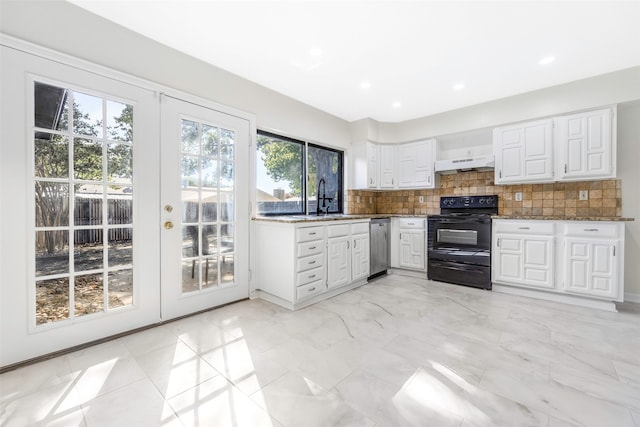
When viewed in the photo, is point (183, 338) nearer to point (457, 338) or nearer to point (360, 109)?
point (457, 338)

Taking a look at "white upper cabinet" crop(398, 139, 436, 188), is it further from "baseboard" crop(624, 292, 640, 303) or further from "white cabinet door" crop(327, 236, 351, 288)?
"baseboard" crop(624, 292, 640, 303)

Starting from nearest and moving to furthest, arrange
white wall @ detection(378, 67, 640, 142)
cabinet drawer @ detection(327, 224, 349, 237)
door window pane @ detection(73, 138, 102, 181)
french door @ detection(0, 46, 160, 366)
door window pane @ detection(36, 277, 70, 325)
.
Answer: french door @ detection(0, 46, 160, 366)
door window pane @ detection(36, 277, 70, 325)
door window pane @ detection(73, 138, 102, 181)
white wall @ detection(378, 67, 640, 142)
cabinet drawer @ detection(327, 224, 349, 237)

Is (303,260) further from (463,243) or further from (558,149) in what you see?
(558,149)

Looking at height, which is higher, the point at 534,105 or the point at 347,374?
the point at 534,105

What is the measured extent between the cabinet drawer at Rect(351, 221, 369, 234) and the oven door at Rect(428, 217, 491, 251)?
94 centimetres

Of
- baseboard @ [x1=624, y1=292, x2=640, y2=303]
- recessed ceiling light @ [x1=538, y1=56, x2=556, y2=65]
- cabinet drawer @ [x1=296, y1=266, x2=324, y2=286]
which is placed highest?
recessed ceiling light @ [x1=538, y1=56, x2=556, y2=65]

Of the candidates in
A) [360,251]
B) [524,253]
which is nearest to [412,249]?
[360,251]

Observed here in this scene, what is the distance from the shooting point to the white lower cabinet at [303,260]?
9.06 ft

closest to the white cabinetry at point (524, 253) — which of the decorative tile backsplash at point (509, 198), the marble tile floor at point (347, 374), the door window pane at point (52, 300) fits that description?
the decorative tile backsplash at point (509, 198)

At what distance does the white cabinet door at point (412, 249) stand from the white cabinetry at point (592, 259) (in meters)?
1.56

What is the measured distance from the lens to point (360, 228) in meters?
3.55

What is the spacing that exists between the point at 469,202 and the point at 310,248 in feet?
8.45

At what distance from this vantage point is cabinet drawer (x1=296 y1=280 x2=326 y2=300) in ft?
9.07

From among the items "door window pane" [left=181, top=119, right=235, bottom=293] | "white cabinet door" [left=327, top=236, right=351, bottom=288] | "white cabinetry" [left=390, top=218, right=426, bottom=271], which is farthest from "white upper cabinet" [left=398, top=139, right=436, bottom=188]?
"door window pane" [left=181, top=119, right=235, bottom=293]
